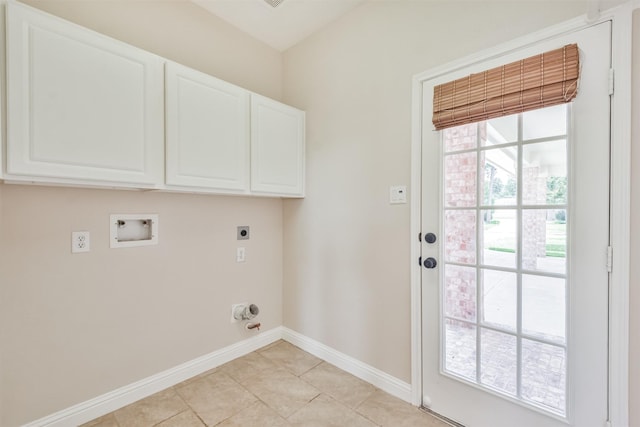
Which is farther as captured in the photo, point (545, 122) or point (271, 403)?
point (271, 403)

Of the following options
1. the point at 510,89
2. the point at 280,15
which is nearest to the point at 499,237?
the point at 510,89

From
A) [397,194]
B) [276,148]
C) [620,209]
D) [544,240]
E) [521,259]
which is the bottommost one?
[521,259]

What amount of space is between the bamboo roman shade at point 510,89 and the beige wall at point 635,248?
0.62ft

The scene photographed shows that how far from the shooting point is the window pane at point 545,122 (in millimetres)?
1285

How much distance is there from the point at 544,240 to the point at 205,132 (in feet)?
6.62

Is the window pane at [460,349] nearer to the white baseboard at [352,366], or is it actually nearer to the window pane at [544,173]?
the white baseboard at [352,366]

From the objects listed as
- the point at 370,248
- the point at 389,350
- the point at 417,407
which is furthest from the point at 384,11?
the point at 417,407

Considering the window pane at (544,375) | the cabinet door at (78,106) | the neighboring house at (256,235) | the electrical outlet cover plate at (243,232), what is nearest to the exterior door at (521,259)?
the window pane at (544,375)

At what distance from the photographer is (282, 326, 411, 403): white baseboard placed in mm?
1848

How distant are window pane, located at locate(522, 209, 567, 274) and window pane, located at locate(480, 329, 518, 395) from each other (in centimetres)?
41

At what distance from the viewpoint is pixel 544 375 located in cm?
134

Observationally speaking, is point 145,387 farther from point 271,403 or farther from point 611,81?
point 611,81

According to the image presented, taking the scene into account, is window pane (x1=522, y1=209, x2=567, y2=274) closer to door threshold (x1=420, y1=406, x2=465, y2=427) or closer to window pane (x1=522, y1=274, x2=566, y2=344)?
window pane (x1=522, y1=274, x2=566, y2=344)

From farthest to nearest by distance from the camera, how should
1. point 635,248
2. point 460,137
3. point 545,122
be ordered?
point 460,137
point 545,122
point 635,248
